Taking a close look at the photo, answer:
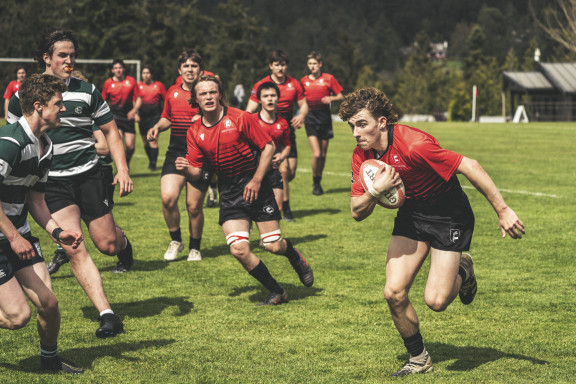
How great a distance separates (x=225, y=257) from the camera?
1023 centimetres

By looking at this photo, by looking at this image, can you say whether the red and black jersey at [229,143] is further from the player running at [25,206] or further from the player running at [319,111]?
the player running at [319,111]

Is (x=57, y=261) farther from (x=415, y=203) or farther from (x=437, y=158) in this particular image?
(x=437, y=158)

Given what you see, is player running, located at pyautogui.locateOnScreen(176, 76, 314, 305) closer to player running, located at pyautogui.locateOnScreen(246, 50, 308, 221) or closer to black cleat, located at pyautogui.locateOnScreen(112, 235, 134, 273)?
black cleat, located at pyautogui.locateOnScreen(112, 235, 134, 273)

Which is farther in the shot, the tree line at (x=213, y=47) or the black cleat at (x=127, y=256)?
the tree line at (x=213, y=47)

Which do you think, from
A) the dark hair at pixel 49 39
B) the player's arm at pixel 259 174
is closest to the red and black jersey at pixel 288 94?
the player's arm at pixel 259 174

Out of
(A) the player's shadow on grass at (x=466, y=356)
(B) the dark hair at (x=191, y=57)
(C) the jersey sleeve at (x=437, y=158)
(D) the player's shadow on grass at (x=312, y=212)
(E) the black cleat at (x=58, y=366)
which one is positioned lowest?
(D) the player's shadow on grass at (x=312, y=212)

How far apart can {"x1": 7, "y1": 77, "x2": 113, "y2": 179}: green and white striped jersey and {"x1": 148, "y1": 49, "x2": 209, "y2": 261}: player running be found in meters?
2.33

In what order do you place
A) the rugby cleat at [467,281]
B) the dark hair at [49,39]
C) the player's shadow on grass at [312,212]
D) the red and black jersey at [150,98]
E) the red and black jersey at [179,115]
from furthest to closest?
the red and black jersey at [150,98], the player's shadow on grass at [312,212], the red and black jersey at [179,115], the dark hair at [49,39], the rugby cleat at [467,281]

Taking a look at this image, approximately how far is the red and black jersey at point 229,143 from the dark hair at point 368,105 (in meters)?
2.39

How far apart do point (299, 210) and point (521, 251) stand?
4.80 metres

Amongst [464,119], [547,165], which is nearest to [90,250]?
[547,165]

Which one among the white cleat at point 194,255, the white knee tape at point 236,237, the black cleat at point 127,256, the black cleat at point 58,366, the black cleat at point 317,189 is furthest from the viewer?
the black cleat at point 317,189

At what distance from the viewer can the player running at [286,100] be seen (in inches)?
498

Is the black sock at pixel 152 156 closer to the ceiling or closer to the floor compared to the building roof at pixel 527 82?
closer to the floor
